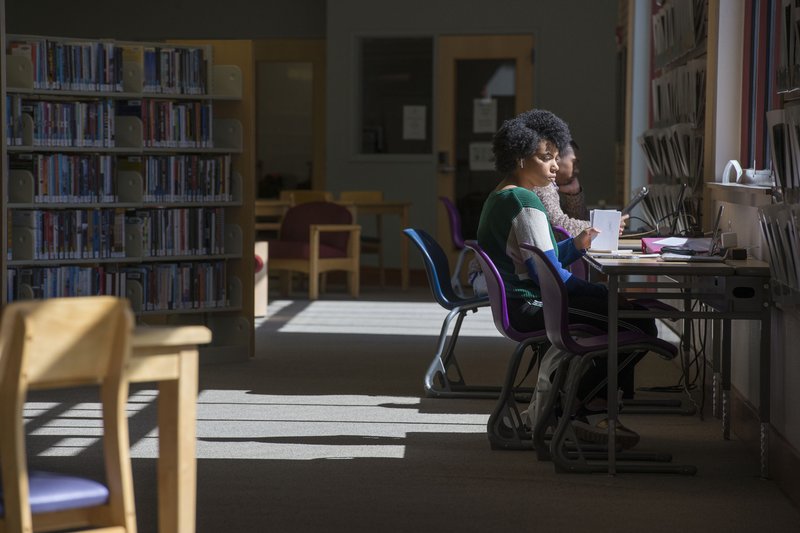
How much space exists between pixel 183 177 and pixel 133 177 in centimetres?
28

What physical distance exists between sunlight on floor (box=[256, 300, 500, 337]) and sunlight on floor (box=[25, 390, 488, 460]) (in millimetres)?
2497

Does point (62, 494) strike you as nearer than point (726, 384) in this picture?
Yes

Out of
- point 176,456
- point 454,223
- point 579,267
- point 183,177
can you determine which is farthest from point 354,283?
point 176,456

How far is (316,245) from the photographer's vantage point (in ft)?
33.1

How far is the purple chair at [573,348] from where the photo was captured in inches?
162

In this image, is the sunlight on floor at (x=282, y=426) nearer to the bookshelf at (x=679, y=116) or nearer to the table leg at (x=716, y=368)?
the table leg at (x=716, y=368)

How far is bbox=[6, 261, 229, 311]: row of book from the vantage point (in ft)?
20.7

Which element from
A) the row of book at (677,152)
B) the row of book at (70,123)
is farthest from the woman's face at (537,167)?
the row of book at (70,123)

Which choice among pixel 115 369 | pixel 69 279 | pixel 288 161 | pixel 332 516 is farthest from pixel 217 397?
pixel 288 161

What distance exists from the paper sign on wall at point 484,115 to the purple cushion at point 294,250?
264 cm

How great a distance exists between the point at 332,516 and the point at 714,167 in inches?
113

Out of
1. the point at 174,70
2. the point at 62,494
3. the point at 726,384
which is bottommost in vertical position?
the point at 726,384

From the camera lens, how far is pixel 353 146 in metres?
12.6

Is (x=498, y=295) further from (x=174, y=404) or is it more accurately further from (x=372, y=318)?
(x=372, y=318)
